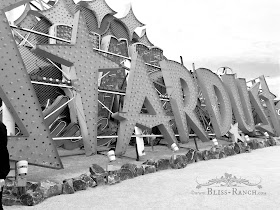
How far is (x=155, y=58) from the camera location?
489 inches

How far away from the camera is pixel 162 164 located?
650cm

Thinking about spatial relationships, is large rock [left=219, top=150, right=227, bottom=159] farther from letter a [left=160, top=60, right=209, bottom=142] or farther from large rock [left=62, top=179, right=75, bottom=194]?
large rock [left=62, top=179, right=75, bottom=194]

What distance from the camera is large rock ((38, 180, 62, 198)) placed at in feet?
13.6

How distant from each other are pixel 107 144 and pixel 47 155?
5124 millimetres

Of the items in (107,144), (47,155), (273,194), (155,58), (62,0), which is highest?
(62,0)

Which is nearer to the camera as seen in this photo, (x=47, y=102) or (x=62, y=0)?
(x=47, y=102)

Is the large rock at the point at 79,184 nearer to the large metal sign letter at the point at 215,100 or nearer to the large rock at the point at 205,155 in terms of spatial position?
the large rock at the point at 205,155

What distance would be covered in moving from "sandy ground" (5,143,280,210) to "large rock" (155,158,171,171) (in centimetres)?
14

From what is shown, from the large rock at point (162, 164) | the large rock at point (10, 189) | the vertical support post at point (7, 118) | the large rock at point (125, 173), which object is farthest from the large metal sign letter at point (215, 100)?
the large rock at point (10, 189)

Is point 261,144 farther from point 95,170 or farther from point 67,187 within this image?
point 67,187

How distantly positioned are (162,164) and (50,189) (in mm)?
2899

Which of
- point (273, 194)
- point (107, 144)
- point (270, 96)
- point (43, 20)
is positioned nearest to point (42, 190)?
point (273, 194)

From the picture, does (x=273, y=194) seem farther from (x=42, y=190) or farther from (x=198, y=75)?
(x=198, y=75)

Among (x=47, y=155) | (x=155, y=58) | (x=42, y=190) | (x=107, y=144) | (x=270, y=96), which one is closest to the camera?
(x=42, y=190)
